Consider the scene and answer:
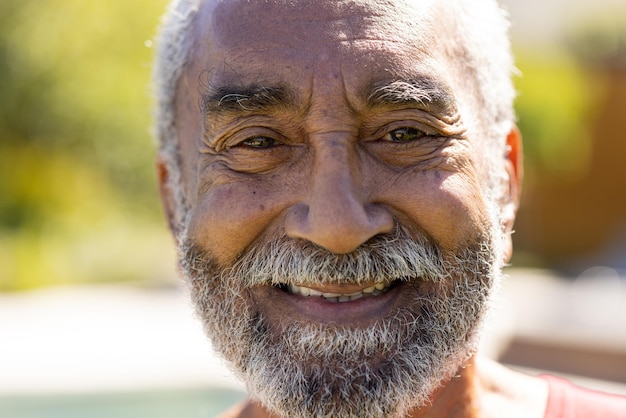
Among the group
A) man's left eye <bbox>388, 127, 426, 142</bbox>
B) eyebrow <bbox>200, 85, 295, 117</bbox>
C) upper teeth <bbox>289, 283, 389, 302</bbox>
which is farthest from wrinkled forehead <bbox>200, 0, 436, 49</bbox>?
upper teeth <bbox>289, 283, 389, 302</bbox>

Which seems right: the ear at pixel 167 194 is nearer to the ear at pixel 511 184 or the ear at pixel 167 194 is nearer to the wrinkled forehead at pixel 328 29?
the wrinkled forehead at pixel 328 29

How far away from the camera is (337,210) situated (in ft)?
5.93

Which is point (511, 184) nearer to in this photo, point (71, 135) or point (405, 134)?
point (405, 134)

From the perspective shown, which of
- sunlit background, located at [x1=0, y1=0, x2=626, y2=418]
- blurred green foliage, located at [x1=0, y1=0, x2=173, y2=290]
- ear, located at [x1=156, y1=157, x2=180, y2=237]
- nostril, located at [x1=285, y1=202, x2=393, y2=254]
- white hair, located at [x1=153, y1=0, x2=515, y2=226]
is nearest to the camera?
nostril, located at [x1=285, y1=202, x2=393, y2=254]

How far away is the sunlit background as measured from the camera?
7.26 m

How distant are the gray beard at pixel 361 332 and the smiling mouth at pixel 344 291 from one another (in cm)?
3

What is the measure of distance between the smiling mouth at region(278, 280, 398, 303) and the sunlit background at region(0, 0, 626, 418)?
2.83 feet

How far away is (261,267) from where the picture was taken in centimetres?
195

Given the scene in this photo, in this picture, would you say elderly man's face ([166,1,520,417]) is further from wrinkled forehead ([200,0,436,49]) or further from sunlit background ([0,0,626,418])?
sunlit background ([0,0,626,418])

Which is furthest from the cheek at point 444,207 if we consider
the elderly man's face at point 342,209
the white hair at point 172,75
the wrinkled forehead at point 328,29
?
the white hair at point 172,75

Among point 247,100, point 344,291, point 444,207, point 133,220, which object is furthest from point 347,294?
point 133,220

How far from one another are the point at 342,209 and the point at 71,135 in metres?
13.1

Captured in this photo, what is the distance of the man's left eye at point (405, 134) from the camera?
6.50 feet

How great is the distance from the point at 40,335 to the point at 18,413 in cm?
214
